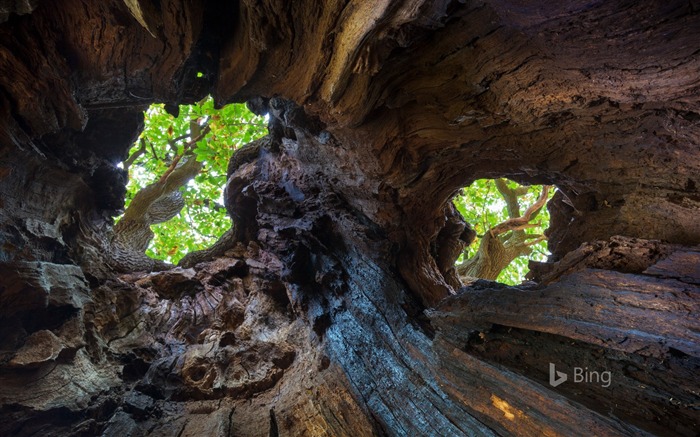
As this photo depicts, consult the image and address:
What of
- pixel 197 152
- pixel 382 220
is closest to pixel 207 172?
pixel 197 152

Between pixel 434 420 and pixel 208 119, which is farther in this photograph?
pixel 208 119

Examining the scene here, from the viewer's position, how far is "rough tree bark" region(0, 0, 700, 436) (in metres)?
2.23

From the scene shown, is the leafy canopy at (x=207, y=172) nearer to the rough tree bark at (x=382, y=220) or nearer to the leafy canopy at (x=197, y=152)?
the leafy canopy at (x=197, y=152)

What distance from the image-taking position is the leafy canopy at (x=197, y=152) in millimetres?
8992

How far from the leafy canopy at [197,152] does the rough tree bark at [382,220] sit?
413cm

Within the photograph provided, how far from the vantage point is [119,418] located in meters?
3.04

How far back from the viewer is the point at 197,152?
793 centimetres

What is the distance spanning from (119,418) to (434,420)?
2.38 metres

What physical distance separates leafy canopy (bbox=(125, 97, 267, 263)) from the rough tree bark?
13.5 feet

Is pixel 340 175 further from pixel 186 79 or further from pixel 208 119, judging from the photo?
pixel 208 119

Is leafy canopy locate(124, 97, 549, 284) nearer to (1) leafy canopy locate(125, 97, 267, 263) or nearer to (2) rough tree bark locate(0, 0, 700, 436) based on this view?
(1) leafy canopy locate(125, 97, 267, 263)

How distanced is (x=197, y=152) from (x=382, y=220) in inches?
204

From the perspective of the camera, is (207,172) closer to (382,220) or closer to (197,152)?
(197,152)

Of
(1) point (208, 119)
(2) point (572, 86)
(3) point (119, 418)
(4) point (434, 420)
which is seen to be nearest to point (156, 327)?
(3) point (119, 418)
